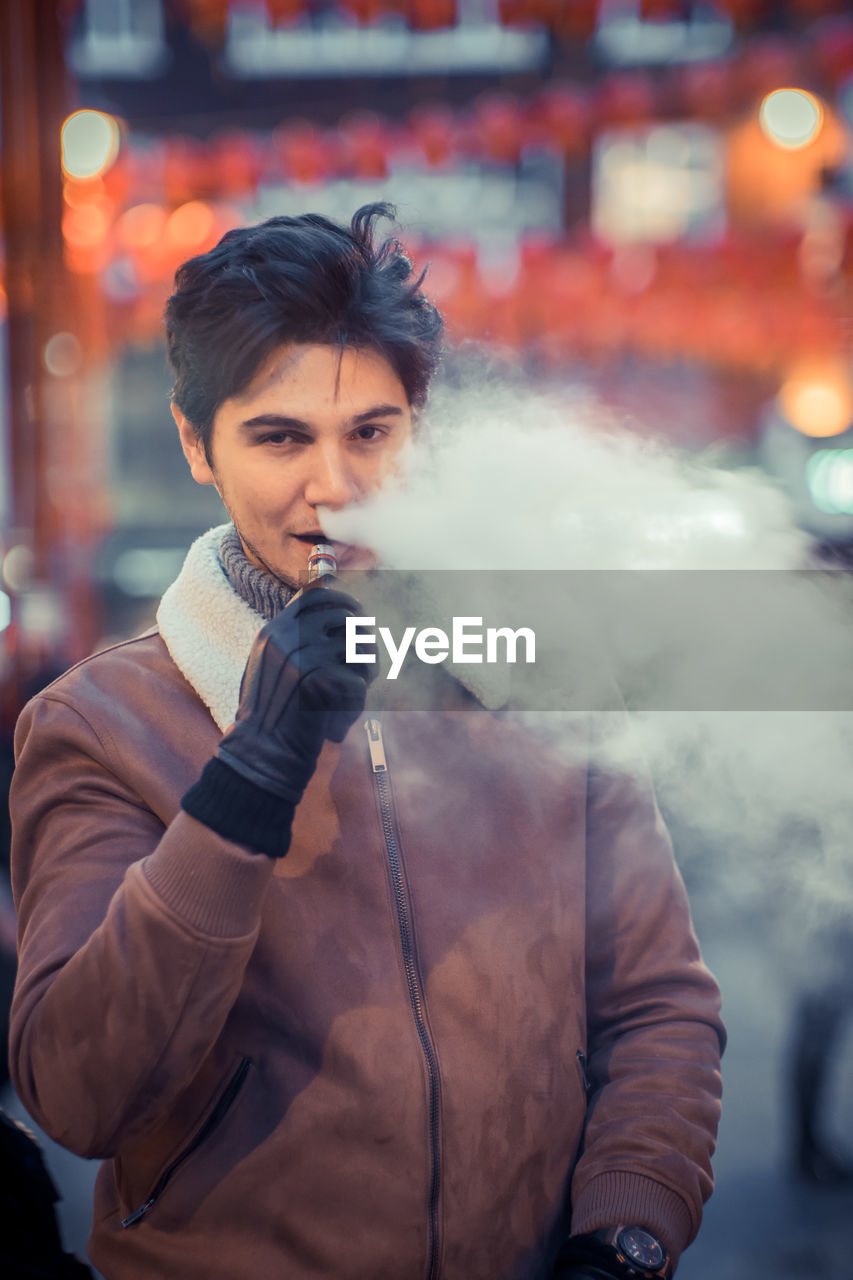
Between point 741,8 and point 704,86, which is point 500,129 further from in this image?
point 741,8

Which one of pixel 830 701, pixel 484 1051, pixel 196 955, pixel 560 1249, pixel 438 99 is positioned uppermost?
pixel 438 99

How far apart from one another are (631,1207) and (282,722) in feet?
2.78

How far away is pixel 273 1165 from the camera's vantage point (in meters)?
1.28

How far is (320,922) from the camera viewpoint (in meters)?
1.36

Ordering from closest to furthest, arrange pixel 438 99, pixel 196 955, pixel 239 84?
pixel 196 955, pixel 438 99, pixel 239 84

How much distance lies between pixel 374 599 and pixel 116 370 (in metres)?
18.4

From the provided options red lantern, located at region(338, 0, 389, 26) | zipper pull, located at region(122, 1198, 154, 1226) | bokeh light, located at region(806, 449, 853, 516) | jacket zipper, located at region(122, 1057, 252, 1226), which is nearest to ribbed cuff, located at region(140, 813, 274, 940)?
jacket zipper, located at region(122, 1057, 252, 1226)

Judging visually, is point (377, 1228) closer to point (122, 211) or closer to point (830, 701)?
point (830, 701)

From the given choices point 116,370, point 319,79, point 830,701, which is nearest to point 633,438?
point 830,701

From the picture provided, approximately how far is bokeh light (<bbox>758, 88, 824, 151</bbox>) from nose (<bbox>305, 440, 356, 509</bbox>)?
10107mm

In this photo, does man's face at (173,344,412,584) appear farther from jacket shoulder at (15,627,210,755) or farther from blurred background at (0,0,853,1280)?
blurred background at (0,0,853,1280)

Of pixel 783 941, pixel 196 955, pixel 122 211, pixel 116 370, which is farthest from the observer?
pixel 116 370

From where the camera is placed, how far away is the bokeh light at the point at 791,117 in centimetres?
983

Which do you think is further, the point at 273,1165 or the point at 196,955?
the point at 273,1165
